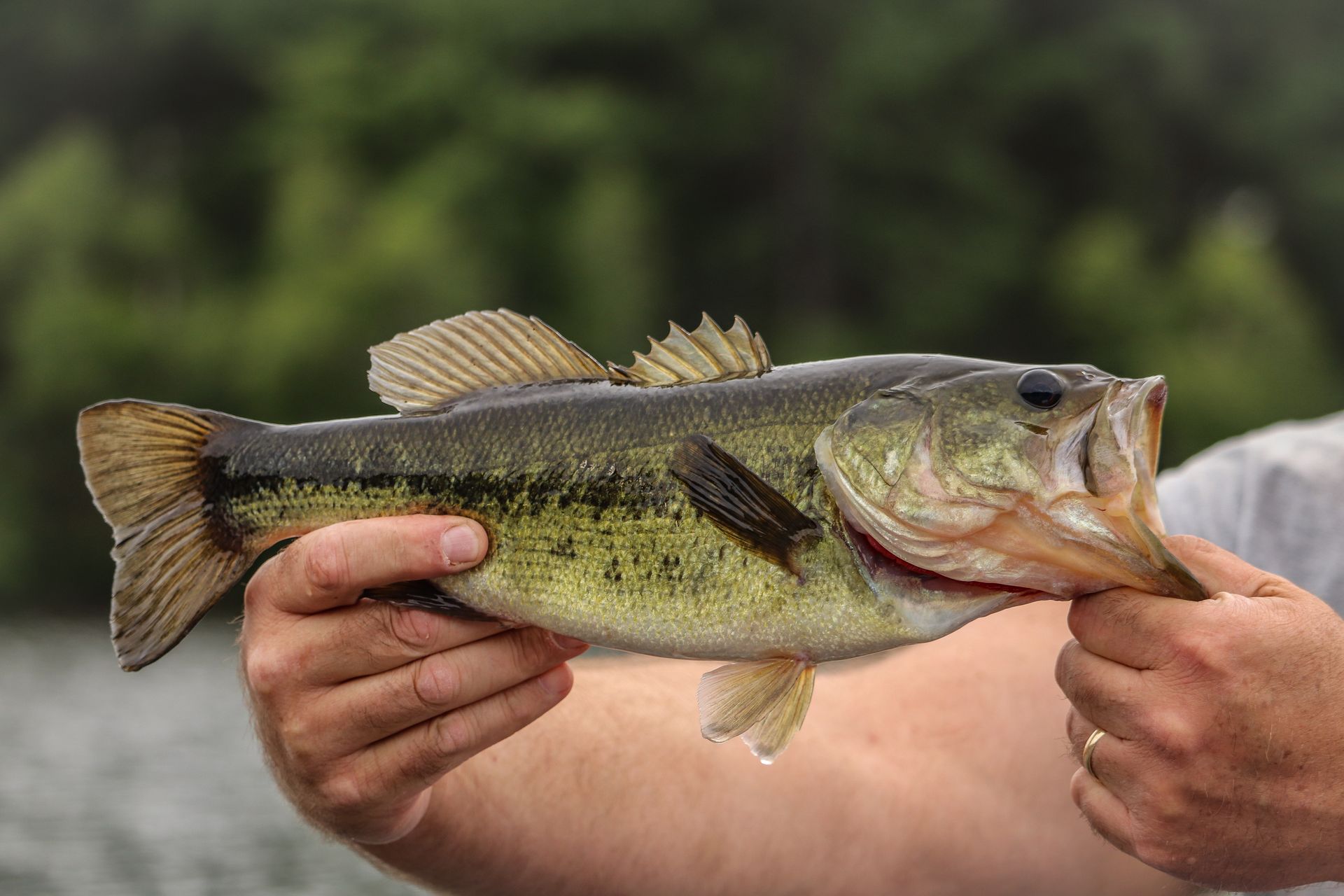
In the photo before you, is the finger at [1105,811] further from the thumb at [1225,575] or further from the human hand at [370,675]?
the human hand at [370,675]

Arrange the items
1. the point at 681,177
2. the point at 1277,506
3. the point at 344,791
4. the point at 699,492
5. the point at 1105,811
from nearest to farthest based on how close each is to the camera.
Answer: the point at 699,492, the point at 1105,811, the point at 344,791, the point at 1277,506, the point at 681,177

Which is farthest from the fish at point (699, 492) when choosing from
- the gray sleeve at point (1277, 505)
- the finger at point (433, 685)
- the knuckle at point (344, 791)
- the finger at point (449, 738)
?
the gray sleeve at point (1277, 505)

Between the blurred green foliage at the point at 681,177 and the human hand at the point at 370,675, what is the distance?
2550 centimetres

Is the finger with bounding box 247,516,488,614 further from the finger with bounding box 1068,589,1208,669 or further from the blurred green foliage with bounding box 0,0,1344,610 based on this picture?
the blurred green foliage with bounding box 0,0,1344,610

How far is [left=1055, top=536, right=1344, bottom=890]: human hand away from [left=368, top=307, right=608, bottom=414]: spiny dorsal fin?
1039 millimetres

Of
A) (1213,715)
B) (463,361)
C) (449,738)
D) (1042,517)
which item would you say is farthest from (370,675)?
(1213,715)

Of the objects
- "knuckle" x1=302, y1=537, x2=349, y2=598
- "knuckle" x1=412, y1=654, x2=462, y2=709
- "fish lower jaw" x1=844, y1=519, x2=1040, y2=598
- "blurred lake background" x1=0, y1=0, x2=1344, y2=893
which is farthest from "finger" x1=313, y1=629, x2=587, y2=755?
"blurred lake background" x1=0, y1=0, x2=1344, y2=893

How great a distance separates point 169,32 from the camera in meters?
44.1

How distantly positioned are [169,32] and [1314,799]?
155ft

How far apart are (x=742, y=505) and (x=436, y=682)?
70cm

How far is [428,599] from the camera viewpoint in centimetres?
246

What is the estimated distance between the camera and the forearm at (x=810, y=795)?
10.3ft

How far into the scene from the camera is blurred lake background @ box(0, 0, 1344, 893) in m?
27.8

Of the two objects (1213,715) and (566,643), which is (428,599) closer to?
(566,643)
